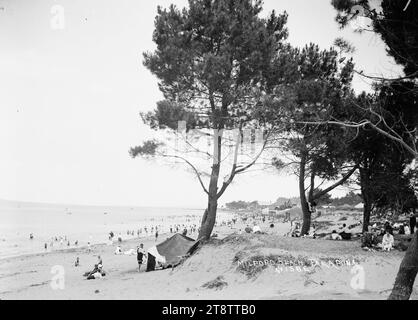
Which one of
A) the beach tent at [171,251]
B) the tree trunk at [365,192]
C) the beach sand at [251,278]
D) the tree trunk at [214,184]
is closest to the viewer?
the beach sand at [251,278]

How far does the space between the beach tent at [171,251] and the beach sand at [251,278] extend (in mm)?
618

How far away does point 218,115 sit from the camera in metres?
13.1

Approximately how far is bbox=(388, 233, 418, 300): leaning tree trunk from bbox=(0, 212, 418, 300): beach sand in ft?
4.59

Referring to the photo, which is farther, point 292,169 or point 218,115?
point 292,169

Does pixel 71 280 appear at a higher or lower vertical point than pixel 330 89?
lower

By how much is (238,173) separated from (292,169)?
18.2 feet

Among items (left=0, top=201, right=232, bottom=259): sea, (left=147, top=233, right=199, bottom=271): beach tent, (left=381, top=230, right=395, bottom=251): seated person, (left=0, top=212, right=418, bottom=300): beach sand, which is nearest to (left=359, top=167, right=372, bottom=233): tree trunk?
(left=0, top=212, right=418, bottom=300): beach sand

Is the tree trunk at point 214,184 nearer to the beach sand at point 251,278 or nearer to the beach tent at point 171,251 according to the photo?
the beach tent at point 171,251

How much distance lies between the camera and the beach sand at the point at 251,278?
815cm

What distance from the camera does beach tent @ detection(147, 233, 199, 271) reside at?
13.2 m

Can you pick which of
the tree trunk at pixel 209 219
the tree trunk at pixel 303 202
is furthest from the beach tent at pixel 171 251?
the tree trunk at pixel 303 202
